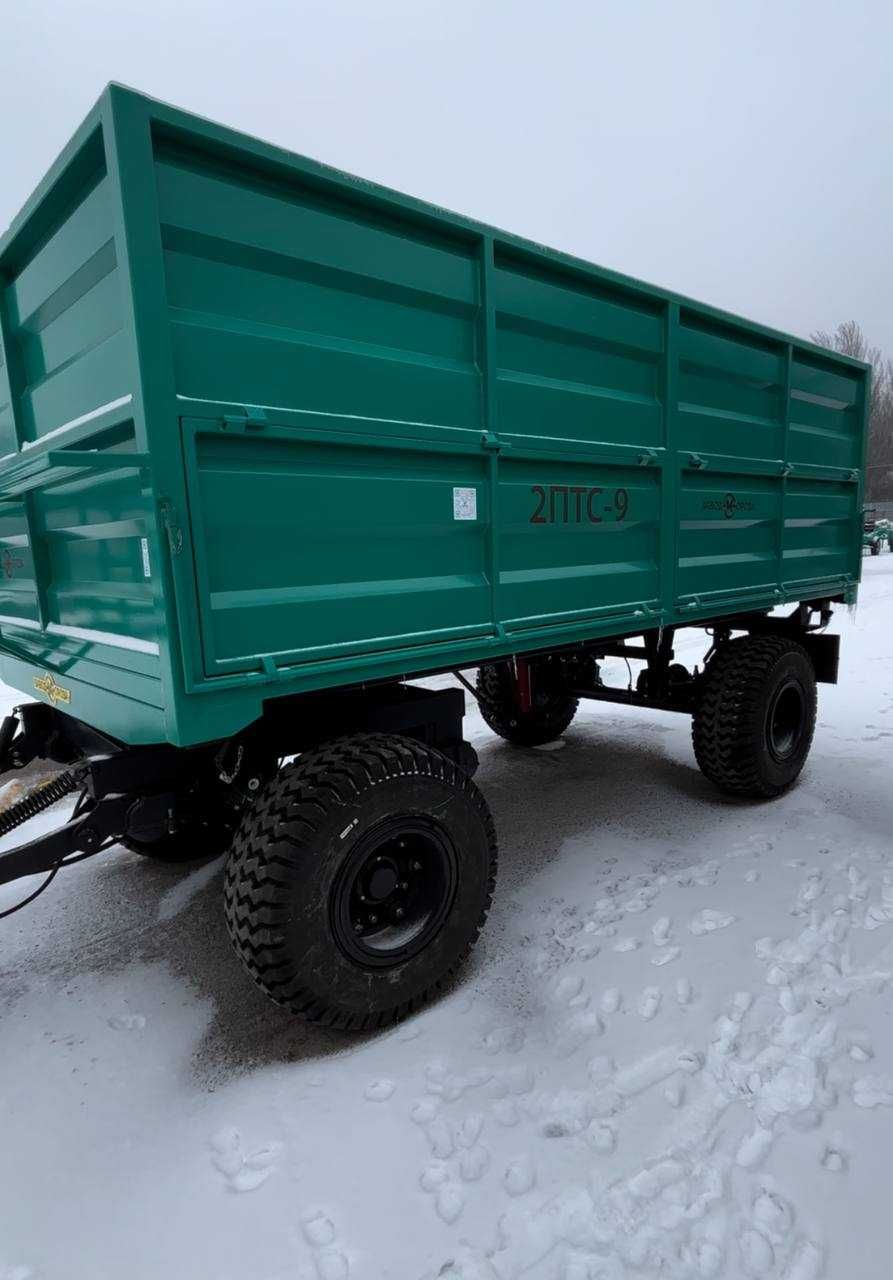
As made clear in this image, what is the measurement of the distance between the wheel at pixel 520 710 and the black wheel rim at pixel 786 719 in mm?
1386

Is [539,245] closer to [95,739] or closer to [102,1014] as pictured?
[95,739]

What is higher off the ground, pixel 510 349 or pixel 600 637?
pixel 510 349

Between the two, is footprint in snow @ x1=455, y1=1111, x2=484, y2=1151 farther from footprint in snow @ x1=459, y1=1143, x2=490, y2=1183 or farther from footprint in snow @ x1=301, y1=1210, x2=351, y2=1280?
footprint in snow @ x1=301, y1=1210, x2=351, y2=1280

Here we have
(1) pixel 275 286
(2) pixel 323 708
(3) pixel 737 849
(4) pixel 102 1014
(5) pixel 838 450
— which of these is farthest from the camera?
(5) pixel 838 450

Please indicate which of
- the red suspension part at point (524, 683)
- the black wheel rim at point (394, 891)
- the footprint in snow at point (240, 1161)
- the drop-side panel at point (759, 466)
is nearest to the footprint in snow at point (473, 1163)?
the footprint in snow at point (240, 1161)

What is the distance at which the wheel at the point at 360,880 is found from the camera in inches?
85.5

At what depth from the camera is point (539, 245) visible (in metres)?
2.75

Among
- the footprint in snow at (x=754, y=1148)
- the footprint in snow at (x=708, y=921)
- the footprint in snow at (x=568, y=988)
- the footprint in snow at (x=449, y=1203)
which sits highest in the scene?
the footprint in snow at (x=708, y=921)

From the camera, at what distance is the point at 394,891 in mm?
2535

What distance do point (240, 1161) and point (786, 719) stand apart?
3.98 metres

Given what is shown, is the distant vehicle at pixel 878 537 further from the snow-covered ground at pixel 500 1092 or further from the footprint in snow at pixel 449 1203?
the footprint in snow at pixel 449 1203

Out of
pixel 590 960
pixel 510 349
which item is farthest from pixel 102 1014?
pixel 510 349

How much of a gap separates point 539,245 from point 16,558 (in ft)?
8.10


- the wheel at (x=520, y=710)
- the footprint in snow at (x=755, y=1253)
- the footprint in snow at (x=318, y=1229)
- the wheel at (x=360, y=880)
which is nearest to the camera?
the footprint in snow at (x=755, y=1253)
